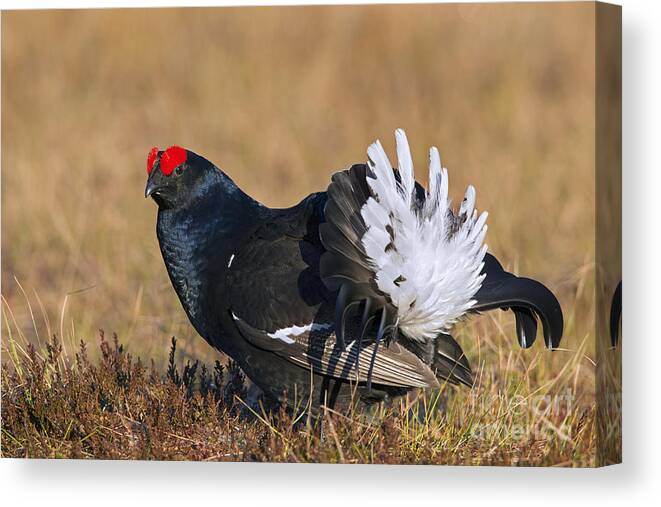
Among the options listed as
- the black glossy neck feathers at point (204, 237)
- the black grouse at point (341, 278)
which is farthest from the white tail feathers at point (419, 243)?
the black glossy neck feathers at point (204, 237)

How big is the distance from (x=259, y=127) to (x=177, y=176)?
2.05m

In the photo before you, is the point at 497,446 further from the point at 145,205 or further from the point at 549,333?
the point at 145,205

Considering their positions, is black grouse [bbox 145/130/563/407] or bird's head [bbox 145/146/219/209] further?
bird's head [bbox 145/146/219/209]

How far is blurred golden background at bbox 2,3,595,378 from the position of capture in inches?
201

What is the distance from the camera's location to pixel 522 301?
13.9 ft

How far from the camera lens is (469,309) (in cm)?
413

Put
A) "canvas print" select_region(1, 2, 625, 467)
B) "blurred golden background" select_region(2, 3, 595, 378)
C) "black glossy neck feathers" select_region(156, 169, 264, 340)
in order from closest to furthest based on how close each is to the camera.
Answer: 1. "canvas print" select_region(1, 2, 625, 467)
2. "black glossy neck feathers" select_region(156, 169, 264, 340)
3. "blurred golden background" select_region(2, 3, 595, 378)

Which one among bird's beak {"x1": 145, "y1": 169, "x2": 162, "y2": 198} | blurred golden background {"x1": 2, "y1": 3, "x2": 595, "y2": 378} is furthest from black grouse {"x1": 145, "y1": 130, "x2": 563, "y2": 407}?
blurred golden background {"x1": 2, "y1": 3, "x2": 595, "y2": 378}

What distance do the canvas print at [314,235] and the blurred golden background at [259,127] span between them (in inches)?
0.5

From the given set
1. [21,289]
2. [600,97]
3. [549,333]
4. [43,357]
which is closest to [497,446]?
[549,333]

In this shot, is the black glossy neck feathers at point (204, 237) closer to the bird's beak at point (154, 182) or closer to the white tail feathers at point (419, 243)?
the bird's beak at point (154, 182)

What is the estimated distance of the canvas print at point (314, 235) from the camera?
161 inches

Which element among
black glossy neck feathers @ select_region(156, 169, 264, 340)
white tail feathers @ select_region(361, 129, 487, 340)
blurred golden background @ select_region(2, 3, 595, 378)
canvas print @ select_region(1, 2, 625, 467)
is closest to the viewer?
white tail feathers @ select_region(361, 129, 487, 340)

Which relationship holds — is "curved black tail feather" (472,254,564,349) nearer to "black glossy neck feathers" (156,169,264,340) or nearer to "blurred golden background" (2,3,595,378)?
"blurred golden background" (2,3,595,378)
